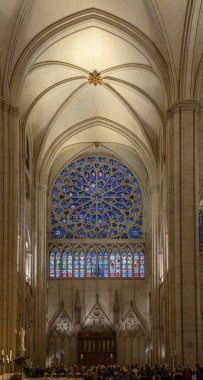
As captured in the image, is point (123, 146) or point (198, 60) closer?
point (198, 60)

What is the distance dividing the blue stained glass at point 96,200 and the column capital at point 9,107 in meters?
17.3

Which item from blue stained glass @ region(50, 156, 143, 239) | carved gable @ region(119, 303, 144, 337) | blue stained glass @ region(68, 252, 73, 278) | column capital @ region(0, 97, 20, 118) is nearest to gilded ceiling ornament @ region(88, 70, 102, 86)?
column capital @ region(0, 97, 20, 118)

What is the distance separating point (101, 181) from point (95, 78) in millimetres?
12102

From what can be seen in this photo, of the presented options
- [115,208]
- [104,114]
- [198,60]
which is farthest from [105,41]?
[115,208]

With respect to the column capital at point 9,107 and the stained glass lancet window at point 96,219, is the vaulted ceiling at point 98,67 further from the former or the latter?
the stained glass lancet window at point 96,219

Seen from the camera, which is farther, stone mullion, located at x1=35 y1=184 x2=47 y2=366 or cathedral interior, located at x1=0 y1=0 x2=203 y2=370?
stone mullion, located at x1=35 y1=184 x2=47 y2=366

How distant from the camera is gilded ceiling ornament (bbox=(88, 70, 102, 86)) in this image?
3619 centimetres

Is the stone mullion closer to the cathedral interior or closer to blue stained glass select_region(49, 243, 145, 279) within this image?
the cathedral interior

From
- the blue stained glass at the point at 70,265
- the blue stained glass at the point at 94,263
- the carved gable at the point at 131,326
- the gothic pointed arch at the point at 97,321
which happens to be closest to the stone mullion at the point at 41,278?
the blue stained glass at the point at 94,263

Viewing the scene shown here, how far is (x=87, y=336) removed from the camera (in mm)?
44719

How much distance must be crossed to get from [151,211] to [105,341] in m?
8.53

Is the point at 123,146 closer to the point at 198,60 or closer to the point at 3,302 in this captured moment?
the point at 198,60

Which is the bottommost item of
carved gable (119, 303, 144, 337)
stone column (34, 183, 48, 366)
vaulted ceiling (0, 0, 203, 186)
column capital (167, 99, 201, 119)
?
carved gable (119, 303, 144, 337)

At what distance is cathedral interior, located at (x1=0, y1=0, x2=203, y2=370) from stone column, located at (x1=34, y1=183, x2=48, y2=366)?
115 millimetres
